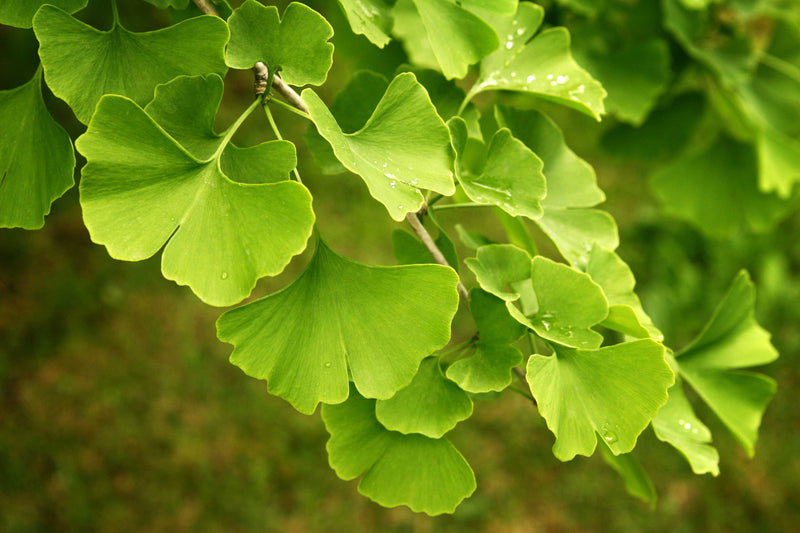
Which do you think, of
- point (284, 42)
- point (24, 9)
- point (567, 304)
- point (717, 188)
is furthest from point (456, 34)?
point (717, 188)

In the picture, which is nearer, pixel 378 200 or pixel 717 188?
pixel 378 200

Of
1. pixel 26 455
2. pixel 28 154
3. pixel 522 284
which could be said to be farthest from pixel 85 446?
pixel 522 284

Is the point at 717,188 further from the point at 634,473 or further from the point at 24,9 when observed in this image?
the point at 24,9

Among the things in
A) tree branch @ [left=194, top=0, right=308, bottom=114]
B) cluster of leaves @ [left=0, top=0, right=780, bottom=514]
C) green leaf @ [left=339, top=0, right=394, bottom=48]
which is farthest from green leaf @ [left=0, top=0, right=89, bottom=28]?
green leaf @ [left=339, top=0, right=394, bottom=48]

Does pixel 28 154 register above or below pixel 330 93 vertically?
above

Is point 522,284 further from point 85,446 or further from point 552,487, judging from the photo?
point 85,446
